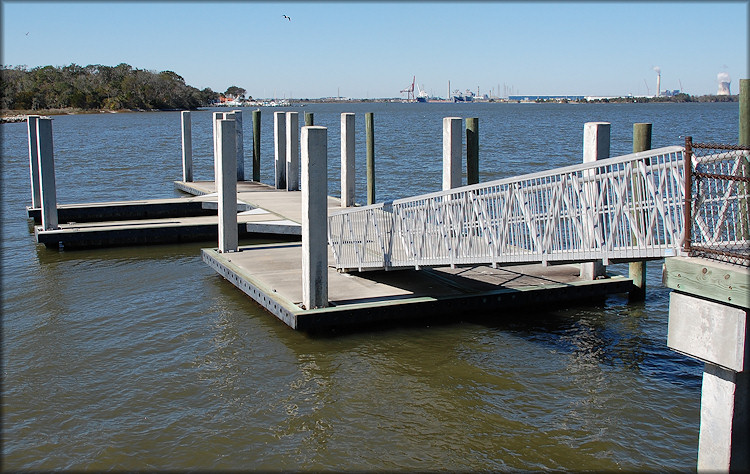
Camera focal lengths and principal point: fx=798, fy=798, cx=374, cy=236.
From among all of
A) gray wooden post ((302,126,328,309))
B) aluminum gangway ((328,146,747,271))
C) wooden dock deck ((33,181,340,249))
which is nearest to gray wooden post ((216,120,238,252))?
aluminum gangway ((328,146,747,271))

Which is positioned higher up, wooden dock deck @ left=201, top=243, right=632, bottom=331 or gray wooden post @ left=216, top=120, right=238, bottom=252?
gray wooden post @ left=216, top=120, right=238, bottom=252

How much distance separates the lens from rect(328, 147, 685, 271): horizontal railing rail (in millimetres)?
8711

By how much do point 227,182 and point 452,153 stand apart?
4.71 meters

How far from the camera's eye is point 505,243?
11219 millimetres

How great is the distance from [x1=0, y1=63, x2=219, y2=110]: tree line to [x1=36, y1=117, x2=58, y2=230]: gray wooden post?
107 m

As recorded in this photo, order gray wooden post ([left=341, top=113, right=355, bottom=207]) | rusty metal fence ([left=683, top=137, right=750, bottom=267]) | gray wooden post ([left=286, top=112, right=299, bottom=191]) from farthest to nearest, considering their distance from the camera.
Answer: gray wooden post ([left=286, top=112, right=299, bottom=191])
gray wooden post ([left=341, top=113, right=355, bottom=207])
rusty metal fence ([left=683, top=137, right=750, bottom=267])

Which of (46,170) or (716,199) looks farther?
(46,170)

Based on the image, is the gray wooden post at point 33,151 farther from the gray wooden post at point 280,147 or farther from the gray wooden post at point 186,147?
the gray wooden post at point 186,147

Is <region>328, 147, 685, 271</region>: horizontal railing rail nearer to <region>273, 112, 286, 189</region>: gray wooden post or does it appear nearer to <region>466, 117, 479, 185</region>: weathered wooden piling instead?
<region>466, 117, 479, 185</region>: weathered wooden piling

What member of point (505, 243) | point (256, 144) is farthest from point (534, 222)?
point (256, 144)

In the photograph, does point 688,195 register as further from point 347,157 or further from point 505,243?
point 347,157

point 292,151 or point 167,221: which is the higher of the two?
point 292,151

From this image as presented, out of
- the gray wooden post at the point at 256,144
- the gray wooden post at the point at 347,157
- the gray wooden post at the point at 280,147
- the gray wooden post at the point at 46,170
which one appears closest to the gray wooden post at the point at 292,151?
the gray wooden post at the point at 280,147

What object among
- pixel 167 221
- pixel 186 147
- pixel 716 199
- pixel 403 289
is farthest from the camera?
pixel 186 147
